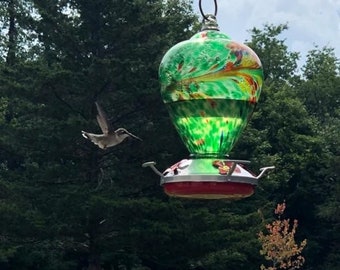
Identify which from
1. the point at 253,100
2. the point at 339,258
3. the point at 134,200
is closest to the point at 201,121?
the point at 253,100

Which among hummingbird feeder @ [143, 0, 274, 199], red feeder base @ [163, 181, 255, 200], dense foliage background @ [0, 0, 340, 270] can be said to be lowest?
red feeder base @ [163, 181, 255, 200]

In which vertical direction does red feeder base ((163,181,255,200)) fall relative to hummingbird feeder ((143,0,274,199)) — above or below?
below

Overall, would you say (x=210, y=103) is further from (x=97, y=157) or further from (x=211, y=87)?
(x=97, y=157)

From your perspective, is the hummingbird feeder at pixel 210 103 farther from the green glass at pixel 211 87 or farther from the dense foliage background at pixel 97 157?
the dense foliage background at pixel 97 157

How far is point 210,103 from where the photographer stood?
4098mm

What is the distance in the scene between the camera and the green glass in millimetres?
4066

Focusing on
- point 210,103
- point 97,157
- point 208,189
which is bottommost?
point 208,189

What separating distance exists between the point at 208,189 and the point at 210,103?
43 centimetres

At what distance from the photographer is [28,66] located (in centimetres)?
1838

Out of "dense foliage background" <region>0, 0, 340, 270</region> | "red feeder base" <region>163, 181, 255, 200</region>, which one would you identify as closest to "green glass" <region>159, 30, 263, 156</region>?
"red feeder base" <region>163, 181, 255, 200</region>

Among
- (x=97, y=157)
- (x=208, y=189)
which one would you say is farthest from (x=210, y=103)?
(x=97, y=157)

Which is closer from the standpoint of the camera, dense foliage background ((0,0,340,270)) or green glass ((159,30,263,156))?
green glass ((159,30,263,156))

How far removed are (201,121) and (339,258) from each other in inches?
1012

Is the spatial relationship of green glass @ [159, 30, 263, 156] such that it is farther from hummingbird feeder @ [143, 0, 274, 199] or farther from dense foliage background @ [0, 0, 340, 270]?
dense foliage background @ [0, 0, 340, 270]
